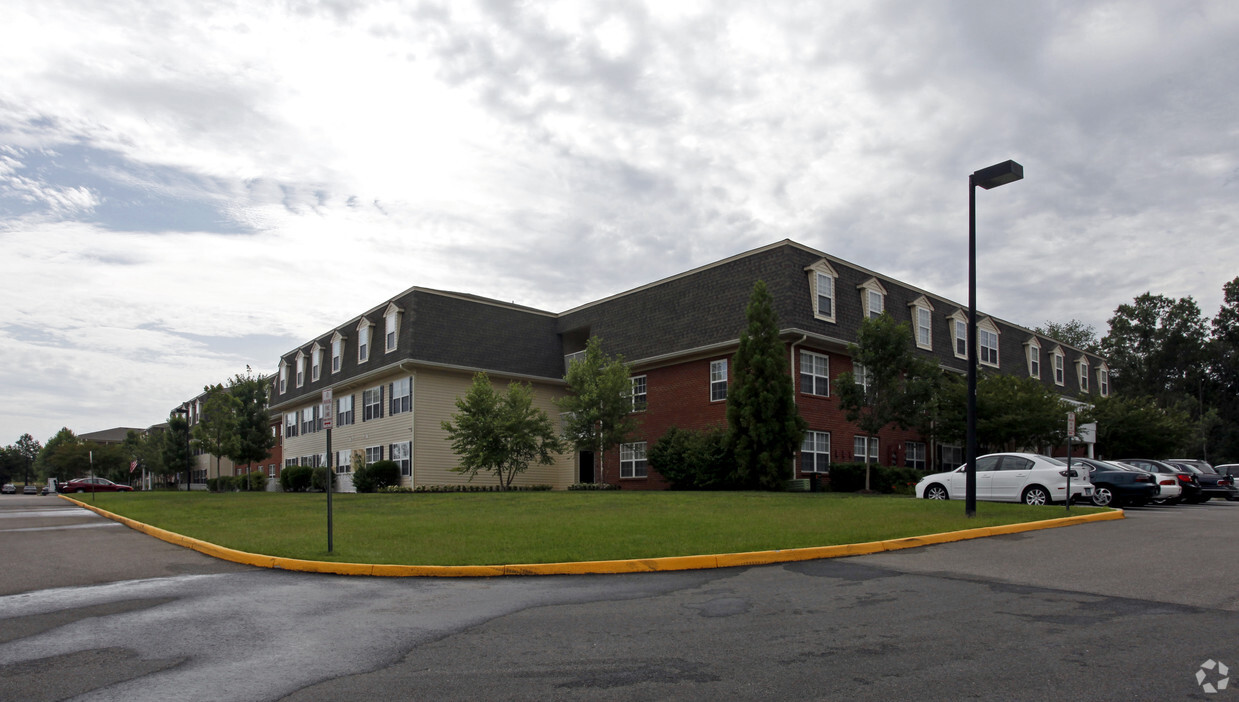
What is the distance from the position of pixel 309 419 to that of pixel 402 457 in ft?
51.3

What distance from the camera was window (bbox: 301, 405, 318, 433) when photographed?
46844 mm

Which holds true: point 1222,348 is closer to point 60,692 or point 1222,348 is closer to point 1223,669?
point 1223,669

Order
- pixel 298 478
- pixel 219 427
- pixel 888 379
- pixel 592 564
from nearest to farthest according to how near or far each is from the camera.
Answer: pixel 592 564
pixel 888 379
pixel 298 478
pixel 219 427

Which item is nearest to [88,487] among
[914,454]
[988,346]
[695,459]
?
[695,459]

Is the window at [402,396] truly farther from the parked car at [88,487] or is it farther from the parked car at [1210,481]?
the parked car at [88,487]

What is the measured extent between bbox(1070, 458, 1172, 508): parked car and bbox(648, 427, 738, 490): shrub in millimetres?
10347

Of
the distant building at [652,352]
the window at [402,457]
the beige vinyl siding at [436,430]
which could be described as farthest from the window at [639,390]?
the window at [402,457]

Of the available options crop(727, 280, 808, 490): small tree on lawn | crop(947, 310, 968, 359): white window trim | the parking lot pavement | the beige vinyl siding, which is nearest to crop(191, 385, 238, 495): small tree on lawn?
the beige vinyl siding

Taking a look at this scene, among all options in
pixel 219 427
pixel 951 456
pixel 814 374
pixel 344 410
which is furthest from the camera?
pixel 219 427

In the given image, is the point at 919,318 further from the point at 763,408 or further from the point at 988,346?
the point at 763,408

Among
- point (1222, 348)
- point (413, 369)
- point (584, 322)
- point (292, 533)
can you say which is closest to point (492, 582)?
point (292, 533)

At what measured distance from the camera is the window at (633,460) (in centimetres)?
3303

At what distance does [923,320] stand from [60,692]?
1330 inches

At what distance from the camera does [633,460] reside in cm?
3353
